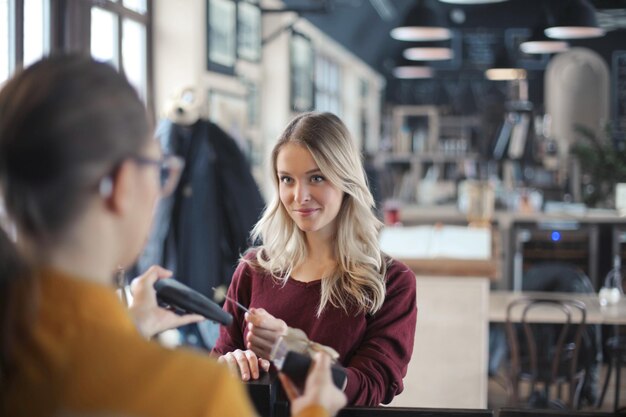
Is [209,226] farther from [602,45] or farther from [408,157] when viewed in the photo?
[602,45]

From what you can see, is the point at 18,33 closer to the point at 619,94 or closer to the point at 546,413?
the point at 546,413

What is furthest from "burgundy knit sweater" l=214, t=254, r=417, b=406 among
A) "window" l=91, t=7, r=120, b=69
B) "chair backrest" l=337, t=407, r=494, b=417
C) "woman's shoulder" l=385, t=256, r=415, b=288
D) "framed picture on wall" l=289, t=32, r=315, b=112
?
"framed picture on wall" l=289, t=32, r=315, b=112

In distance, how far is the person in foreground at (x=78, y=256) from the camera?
3.14 ft

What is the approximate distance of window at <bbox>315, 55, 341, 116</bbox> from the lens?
12.3m

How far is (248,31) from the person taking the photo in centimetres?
741

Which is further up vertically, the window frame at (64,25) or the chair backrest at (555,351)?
the window frame at (64,25)

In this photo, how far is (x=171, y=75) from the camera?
19.5 feet

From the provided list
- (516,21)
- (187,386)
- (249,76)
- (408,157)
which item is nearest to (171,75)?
(249,76)

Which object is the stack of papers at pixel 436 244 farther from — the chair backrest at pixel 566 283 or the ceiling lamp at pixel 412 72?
the ceiling lamp at pixel 412 72

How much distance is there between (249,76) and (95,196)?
22.1 ft

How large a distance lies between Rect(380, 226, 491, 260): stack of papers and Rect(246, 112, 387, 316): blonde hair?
2342 mm

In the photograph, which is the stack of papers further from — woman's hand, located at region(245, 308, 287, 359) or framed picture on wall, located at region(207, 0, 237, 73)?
woman's hand, located at region(245, 308, 287, 359)

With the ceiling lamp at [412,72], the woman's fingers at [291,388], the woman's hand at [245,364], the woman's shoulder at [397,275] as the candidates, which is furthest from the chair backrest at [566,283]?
the ceiling lamp at [412,72]

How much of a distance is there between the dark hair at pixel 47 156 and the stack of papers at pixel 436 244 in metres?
3.66
